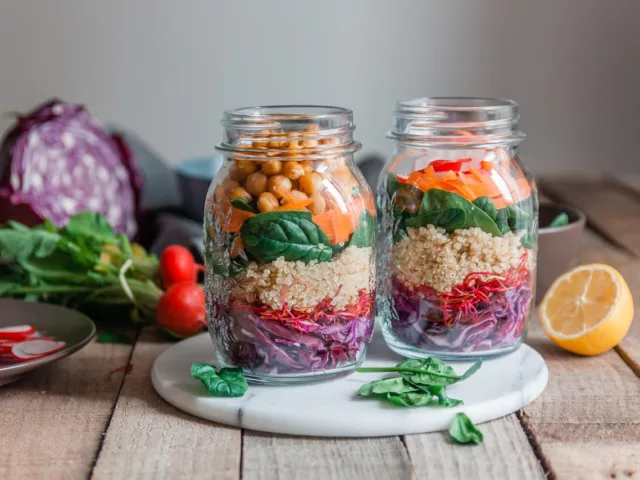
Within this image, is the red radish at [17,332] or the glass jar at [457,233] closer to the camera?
the glass jar at [457,233]

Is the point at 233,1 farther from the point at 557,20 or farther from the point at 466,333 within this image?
the point at 466,333

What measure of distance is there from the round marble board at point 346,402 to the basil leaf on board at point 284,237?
0.17 meters

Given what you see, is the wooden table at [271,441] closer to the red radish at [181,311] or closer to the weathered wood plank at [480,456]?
the weathered wood plank at [480,456]

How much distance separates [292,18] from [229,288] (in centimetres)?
179

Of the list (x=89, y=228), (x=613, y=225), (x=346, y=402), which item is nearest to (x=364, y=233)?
(x=346, y=402)

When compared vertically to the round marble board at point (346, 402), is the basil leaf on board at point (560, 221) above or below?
above

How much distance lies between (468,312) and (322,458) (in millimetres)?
299

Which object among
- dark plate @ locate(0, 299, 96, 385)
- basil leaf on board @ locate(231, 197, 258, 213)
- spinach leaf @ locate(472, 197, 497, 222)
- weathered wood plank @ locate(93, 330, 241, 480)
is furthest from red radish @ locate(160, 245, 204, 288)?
spinach leaf @ locate(472, 197, 497, 222)

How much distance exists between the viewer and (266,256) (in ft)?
3.42

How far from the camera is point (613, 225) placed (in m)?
2.07

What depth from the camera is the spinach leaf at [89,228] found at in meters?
1.48

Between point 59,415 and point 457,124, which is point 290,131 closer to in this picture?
point 457,124

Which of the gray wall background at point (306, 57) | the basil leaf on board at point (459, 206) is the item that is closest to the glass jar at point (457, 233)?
the basil leaf on board at point (459, 206)

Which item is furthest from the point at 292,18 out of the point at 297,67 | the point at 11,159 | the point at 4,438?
the point at 4,438
